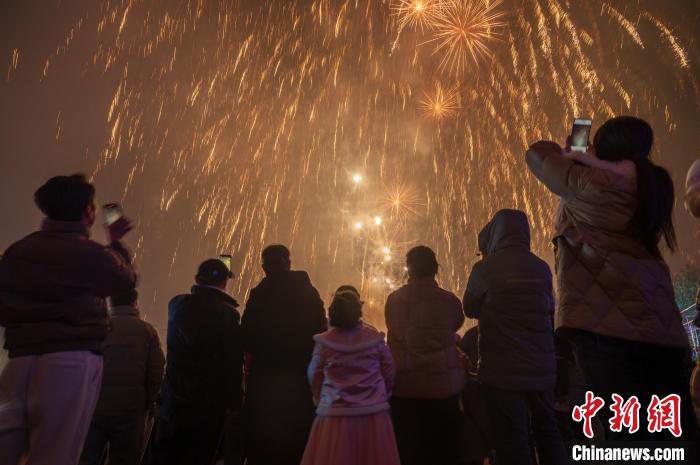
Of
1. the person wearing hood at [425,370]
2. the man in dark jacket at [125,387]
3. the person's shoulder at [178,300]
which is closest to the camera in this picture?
the person wearing hood at [425,370]

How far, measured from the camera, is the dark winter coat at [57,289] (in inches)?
110

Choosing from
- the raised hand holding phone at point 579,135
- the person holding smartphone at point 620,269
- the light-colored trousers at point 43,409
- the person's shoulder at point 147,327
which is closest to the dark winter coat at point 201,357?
the person's shoulder at point 147,327

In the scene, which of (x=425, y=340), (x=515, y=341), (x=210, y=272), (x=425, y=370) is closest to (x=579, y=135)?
(x=515, y=341)

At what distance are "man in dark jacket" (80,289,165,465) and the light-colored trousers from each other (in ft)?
5.63

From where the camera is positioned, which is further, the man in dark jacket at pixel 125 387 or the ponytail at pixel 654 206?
the man in dark jacket at pixel 125 387

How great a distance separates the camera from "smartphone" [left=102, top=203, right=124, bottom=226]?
11.6 feet

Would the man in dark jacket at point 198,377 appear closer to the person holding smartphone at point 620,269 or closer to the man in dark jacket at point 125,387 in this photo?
the man in dark jacket at point 125,387

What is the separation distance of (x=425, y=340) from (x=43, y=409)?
9.76ft

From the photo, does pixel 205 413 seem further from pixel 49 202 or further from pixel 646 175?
pixel 646 175

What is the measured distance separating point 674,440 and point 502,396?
5.31ft

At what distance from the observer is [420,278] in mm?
4648

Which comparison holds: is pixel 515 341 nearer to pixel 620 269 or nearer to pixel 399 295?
pixel 399 295

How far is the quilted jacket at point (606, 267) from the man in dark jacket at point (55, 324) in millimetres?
2688

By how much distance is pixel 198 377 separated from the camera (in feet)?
14.8
